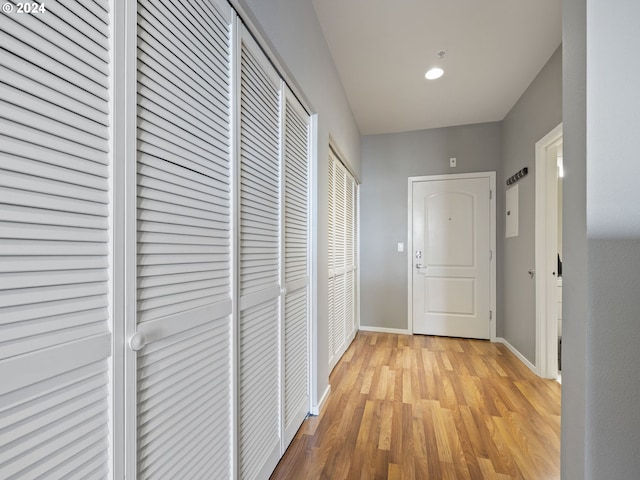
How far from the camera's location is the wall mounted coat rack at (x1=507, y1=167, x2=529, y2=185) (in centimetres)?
298

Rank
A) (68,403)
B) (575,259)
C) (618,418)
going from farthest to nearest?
(575,259), (618,418), (68,403)

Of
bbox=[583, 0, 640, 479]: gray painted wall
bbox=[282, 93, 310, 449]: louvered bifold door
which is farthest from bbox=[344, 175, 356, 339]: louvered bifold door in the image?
bbox=[583, 0, 640, 479]: gray painted wall

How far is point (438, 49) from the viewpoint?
7.93 ft

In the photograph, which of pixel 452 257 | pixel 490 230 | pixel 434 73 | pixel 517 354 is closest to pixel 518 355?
pixel 517 354

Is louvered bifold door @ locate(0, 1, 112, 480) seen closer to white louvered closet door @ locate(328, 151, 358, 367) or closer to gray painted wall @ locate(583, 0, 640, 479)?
gray painted wall @ locate(583, 0, 640, 479)

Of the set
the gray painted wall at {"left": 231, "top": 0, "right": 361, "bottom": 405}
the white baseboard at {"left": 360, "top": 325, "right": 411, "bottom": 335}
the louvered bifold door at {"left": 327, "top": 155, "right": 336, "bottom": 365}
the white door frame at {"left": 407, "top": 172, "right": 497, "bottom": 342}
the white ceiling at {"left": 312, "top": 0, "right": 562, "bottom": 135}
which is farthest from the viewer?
the white baseboard at {"left": 360, "top": 325, "right": 411, "bottom": 335}

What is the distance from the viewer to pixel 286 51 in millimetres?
1555

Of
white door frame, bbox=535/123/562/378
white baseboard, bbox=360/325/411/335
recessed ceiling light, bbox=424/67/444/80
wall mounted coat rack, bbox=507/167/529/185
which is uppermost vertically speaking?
recessed ceiling light, bbox=424/67/444/80

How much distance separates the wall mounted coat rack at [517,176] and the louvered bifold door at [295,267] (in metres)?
2.26

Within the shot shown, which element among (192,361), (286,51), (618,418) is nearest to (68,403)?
(192,361)

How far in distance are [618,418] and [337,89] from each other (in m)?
2.71

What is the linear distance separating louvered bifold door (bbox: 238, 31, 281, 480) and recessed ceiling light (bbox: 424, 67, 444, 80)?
5.83 feet

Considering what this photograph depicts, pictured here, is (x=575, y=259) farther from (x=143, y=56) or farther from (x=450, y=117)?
(x=450, y=117)

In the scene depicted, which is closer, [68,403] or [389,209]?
[68,403]
